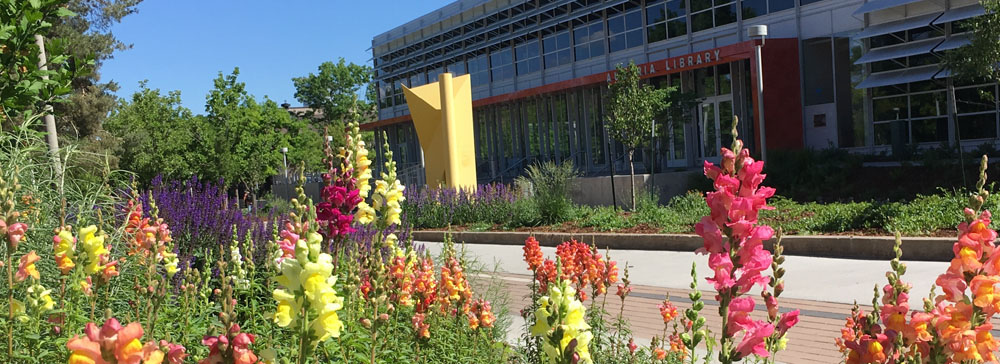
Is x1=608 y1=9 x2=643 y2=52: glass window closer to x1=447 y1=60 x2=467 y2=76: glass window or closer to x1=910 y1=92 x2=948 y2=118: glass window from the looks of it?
x1=910 y1=92 x2=948 y2=118: glass window

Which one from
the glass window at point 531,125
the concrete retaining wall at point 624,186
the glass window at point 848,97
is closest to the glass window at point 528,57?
the glass window at point 531,125

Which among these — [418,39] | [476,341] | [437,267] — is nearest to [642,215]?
[437,267]

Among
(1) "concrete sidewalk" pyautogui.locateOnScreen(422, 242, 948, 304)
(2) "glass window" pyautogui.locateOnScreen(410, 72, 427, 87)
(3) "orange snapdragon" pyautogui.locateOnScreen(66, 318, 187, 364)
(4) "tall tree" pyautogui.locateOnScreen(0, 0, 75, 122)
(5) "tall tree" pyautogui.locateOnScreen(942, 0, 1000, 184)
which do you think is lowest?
(1) "concrete sidewalk" pyautogui.locateOnScreen(422, 242, 948, 304)

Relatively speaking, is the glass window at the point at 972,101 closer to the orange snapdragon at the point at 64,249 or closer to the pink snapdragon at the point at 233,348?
the orange snapdragon at the point at 64,249

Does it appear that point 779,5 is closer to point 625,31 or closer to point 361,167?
point 625,31

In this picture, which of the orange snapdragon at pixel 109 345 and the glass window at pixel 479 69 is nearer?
the orange snapdragon at pixel 109 345

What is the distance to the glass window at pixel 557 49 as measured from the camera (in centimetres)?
3531

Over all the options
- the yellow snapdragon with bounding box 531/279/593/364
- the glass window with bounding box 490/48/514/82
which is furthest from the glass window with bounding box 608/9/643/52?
the yellow snapdragon with bounding box 531/279/593/364

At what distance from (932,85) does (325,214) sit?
22.2 meters

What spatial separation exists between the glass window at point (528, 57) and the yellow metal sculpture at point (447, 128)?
52.3ft

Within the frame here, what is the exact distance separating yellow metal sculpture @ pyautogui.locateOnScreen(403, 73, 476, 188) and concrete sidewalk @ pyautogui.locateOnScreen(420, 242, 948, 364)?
9072 millimetres

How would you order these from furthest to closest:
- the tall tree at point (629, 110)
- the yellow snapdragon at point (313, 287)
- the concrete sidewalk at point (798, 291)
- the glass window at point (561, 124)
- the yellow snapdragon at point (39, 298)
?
the glass window at point (561, 124) → the tall tree at point (629, 110) → the concrete sidewalk at point (798, 291) → the yellow snapdragon at point (39, 298) → the yellow snapdragon at point (313, 287)

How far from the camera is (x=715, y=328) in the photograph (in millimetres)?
6535

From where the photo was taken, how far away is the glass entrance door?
2698 centimetres
